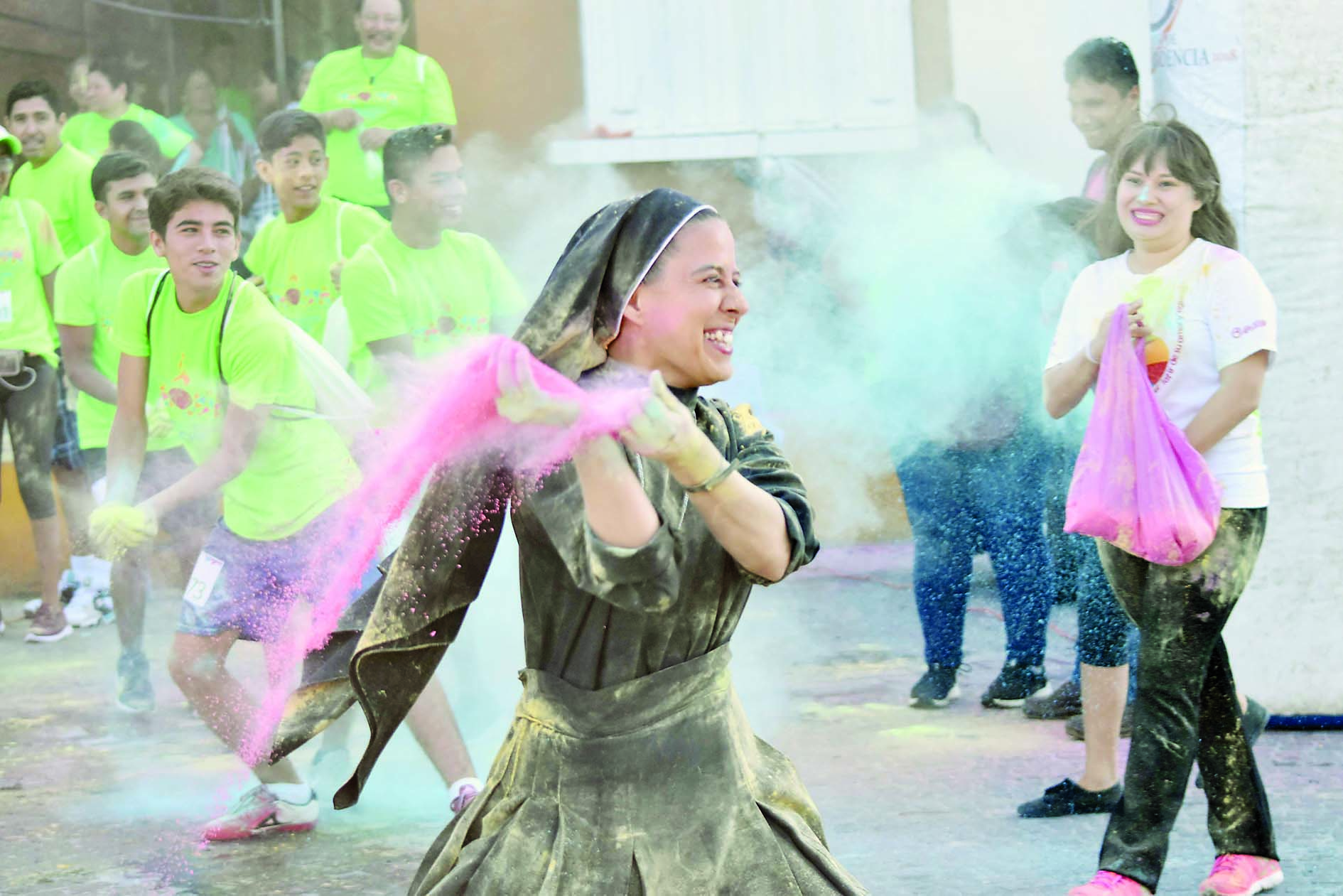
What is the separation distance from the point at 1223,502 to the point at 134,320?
288cm

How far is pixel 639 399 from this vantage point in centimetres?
186

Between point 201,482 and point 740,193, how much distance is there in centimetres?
355

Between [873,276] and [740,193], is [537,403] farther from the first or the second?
[740,193]

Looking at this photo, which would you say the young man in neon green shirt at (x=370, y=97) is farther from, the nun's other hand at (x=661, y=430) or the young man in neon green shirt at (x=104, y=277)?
the nun's other hand at (x=661, y=430)

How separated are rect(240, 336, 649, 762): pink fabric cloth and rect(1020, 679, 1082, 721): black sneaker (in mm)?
3012

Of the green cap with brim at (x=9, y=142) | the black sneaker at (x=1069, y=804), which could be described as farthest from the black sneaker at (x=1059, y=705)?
the green cap with brim at (x=9, y=142)

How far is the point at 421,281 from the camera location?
5180 mm

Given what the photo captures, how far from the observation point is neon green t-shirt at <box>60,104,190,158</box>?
779cm

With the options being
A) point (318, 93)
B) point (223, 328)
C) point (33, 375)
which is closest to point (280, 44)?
point (318, 93)

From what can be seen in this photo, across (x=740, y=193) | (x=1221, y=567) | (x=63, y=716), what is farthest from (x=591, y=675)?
(x=740, y=193)

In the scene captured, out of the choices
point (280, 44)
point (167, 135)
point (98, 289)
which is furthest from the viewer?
point (280, 44)

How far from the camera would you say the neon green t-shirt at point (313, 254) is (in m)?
6.23

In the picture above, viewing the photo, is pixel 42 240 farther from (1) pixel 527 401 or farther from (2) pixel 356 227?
(1) pixel 527 401

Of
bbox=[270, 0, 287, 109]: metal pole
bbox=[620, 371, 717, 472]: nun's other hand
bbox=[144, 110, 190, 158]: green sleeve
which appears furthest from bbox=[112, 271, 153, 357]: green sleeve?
bbox=[270, 0, 287, 109]: metal pole
